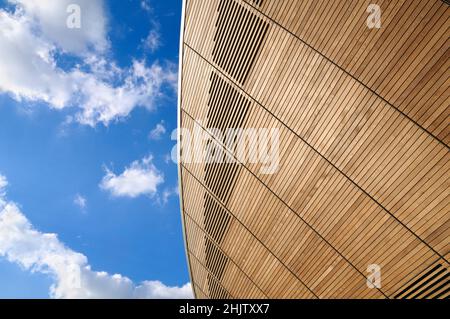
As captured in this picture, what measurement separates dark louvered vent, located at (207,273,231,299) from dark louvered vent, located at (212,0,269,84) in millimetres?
9313

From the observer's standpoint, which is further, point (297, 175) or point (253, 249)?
point (253, 249)

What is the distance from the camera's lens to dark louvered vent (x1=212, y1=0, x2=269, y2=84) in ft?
28.0

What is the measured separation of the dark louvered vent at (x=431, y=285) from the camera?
6.79 m

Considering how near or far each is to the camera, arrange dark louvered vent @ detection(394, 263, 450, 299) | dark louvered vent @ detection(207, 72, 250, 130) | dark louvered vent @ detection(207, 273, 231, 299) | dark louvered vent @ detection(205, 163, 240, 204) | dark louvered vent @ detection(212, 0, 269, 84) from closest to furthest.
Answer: dark louvered vent @ detection(394, 263, 450, 299), dark louvered vent @ detection(212, 0, 269, 84), dark louvered vent @ detection(207, 72, 250, 130), dark louvered vent @ detection(205, 163, 240, 204), dark louvered vent @ detection(207, 273, 231, 299)

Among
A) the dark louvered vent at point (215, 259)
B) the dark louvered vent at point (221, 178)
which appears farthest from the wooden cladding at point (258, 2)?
the dark louvered vent at point (215, 259)

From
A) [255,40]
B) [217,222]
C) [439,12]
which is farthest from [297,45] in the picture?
[217,222]

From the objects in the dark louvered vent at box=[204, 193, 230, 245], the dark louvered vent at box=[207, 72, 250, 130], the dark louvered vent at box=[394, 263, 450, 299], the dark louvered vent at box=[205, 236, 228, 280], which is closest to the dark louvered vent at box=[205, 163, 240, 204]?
the dark louvered vent at box=[204, 193, 230, 245]

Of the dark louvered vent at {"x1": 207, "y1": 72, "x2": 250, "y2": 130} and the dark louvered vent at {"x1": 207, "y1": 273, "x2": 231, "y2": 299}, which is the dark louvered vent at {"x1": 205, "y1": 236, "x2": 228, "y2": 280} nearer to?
the dark louvered vent at {"x1": 207, "y1": 273, "x2": 231, "y2": 299}

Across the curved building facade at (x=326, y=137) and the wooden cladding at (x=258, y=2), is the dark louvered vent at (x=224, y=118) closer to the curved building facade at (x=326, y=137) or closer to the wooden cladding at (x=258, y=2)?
the curved building facade at (x=326, y=137)
